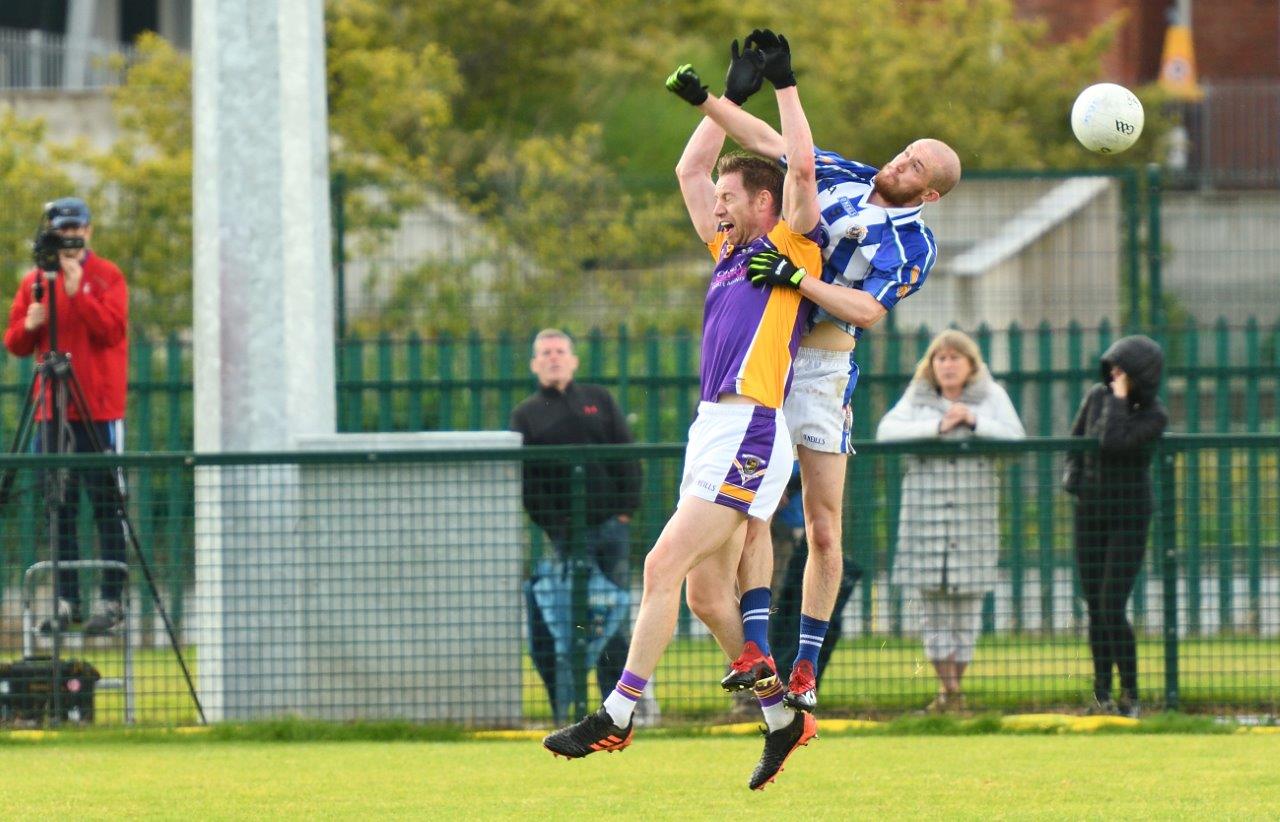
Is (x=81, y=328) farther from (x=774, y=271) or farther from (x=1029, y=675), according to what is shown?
(x=1029, y=675)

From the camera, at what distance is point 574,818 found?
7.51 m

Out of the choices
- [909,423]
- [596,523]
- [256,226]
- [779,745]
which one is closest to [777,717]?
[779,745]

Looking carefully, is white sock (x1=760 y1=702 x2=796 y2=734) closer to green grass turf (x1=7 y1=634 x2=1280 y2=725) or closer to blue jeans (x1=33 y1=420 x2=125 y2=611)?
green grass turf (x1=7 y1=634 x2=1280 y2=725)

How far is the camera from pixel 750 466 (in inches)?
301

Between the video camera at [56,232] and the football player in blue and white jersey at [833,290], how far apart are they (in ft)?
16.4

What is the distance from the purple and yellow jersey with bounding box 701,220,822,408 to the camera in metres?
7.69

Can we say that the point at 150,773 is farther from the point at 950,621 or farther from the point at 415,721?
the point at 950,621

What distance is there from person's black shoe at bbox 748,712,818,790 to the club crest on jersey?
104cm

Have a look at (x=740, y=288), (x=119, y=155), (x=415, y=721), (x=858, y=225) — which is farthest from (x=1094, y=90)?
(x=119, y=155)

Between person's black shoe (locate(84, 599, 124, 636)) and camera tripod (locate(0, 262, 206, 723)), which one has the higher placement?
camera tripod (locate(0, 262, 206, 723))

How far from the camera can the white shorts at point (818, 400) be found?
8109mm

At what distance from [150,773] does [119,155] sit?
46.3ft

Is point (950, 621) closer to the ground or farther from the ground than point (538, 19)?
closer to the ground

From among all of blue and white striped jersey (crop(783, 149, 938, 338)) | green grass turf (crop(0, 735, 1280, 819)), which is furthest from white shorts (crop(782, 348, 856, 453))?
green grass turf (crop(0, 735, 1280, 819))
